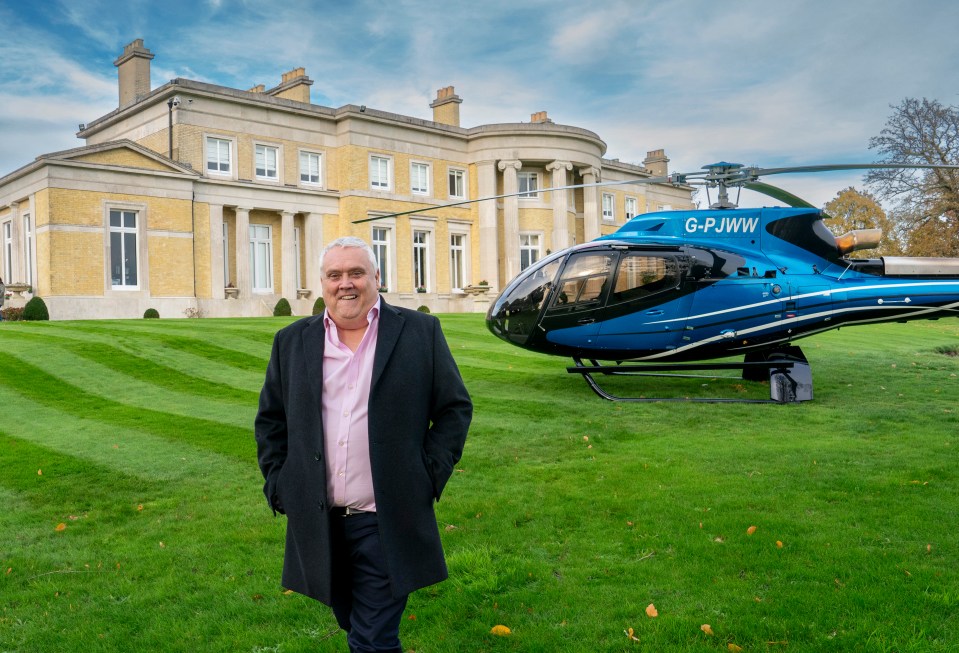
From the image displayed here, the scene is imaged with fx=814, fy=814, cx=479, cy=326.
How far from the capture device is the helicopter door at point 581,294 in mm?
11727

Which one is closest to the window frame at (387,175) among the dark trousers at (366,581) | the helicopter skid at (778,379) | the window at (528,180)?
the window at (528,180)

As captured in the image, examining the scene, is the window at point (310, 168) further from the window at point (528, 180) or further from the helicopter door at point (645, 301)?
the helicopter door at point (645, 301)

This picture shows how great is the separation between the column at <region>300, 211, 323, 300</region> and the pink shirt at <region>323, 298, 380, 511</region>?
33.0 metres

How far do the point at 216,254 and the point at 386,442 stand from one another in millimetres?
31105

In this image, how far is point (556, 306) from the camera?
1180 cm

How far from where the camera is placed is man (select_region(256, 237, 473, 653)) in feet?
10.6

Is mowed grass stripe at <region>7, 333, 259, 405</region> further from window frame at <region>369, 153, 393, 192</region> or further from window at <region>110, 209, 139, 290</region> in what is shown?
window frame at <region>369, 153, 393, 192</region>

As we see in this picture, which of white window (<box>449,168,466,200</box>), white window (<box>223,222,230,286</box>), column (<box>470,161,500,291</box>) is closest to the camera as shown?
white window (<box>223,222,230,286</box>)

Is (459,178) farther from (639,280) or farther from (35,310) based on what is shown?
(639,280)

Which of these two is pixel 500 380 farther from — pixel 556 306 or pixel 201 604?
pixel 201 604

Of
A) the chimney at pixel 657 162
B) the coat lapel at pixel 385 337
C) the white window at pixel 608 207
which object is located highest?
the chimney at pixel 657 162

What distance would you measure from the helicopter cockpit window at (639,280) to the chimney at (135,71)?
29.8 metres

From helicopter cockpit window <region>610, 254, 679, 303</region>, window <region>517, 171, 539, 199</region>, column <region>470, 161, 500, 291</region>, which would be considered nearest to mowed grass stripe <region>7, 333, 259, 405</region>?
helicopter cockpit window <region>610, 254, 679, 303</region>

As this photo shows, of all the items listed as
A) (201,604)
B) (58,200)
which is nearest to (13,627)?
(201,604)
